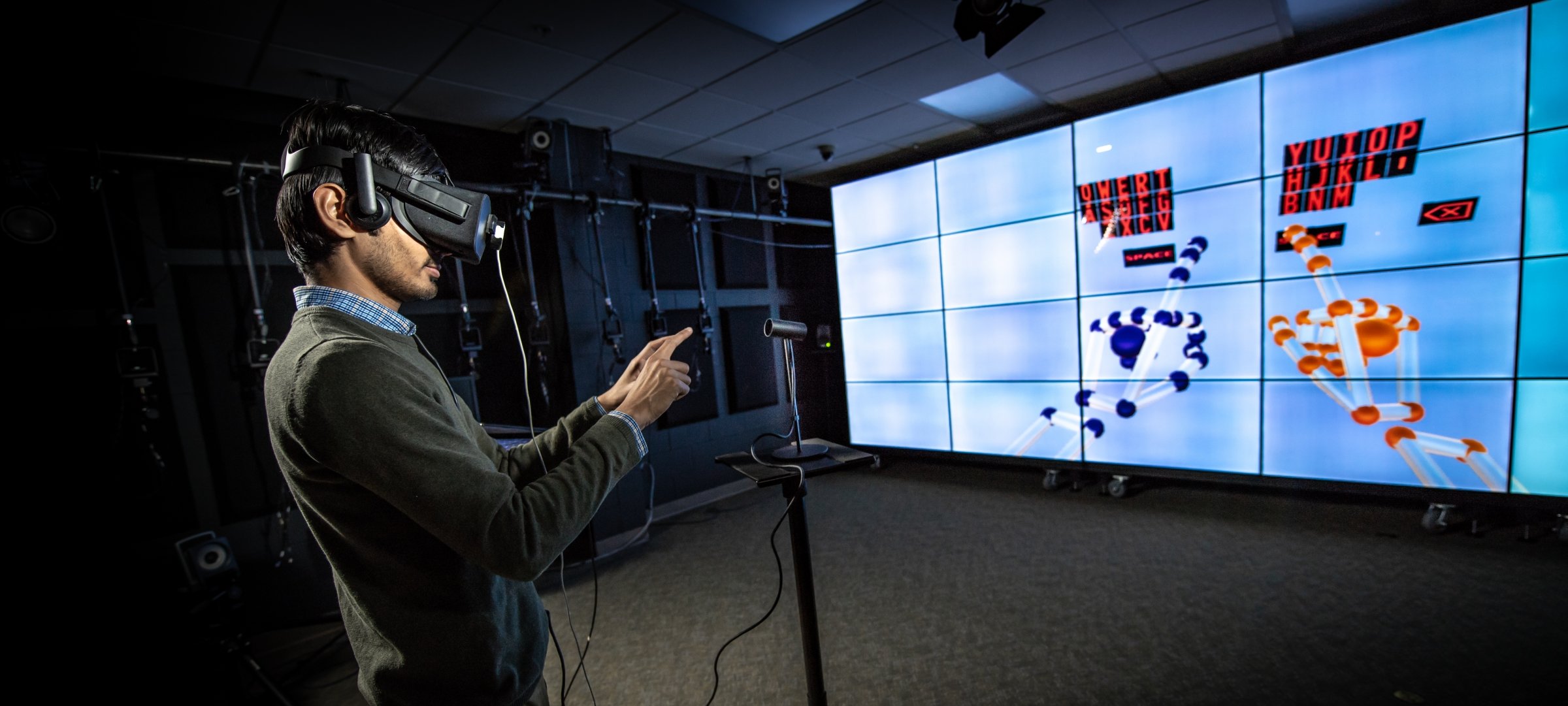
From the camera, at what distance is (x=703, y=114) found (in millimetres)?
3814

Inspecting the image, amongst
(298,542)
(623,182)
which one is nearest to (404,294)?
(298,542)

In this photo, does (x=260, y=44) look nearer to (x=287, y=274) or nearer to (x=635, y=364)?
(x=287, y=274)

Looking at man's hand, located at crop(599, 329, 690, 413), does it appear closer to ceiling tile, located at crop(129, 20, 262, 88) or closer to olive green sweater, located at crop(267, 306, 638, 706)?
olive green sweater, located at crop(267, 306, 638, 706)

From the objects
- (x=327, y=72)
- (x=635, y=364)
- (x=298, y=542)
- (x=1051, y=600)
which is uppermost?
(x=327, y=72)

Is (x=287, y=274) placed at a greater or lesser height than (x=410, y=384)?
greater

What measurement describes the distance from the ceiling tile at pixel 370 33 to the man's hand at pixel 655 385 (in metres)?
2.36

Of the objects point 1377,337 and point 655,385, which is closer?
point 655,385

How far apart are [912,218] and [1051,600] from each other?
336 centimetres

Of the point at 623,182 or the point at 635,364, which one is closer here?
the point at 635,364

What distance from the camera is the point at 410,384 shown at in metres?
0.77

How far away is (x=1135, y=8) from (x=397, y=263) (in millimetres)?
3572

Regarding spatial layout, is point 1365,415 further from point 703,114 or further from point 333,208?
point 333,208

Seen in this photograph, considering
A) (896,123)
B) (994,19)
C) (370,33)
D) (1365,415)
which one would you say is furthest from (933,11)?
(1365,415)

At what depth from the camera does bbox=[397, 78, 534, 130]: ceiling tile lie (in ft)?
10.2
